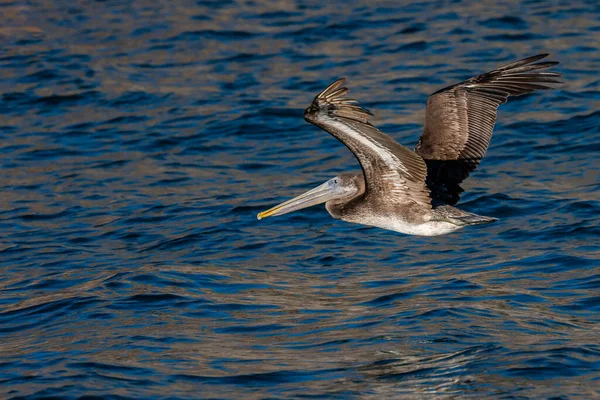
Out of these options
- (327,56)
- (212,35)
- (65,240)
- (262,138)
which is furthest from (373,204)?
(212,35)

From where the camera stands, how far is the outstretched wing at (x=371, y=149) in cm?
781

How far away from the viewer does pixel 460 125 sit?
32.6ft

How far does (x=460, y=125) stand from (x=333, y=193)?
51.7 inches

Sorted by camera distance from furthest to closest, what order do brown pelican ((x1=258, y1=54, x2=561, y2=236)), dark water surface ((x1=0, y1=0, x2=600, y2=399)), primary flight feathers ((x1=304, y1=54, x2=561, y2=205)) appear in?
1. primary flight feathers ((x1=304, y1=54, x2=561, y2=205))
2. brown pelican ((x1=258, y1=54, x2=561, y2=236))
3. dark water surface ((x1=0, y1=0, x2=600, y2=399))

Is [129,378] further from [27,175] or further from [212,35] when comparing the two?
[212,35]

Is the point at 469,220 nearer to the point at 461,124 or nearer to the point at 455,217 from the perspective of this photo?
the point at 455,217

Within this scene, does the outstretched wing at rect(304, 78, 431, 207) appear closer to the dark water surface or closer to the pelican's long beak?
the pelican's long beak

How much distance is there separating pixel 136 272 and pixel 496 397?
4223 millimetres

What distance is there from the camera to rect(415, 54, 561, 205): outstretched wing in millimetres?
9875

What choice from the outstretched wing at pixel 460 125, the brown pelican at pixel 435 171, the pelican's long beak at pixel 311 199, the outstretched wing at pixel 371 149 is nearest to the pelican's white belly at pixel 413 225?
the brown pelican at pixel 435 171

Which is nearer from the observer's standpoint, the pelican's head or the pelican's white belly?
the pelican's white belly

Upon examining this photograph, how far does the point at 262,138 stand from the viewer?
14.7 m

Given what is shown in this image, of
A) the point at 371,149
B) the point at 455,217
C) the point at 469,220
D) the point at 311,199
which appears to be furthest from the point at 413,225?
the point at 371,149

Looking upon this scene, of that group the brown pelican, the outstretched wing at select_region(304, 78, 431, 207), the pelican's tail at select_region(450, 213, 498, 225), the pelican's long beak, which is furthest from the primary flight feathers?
the pelican's long beak
